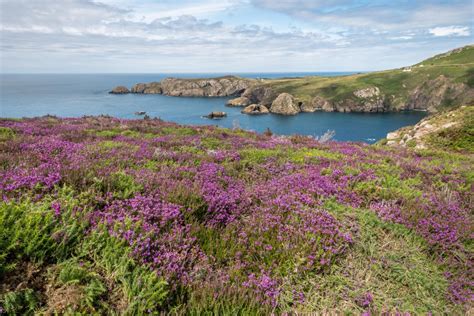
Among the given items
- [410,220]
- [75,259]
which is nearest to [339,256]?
[410,220]

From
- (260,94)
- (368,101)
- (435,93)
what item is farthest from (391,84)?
(260,94)

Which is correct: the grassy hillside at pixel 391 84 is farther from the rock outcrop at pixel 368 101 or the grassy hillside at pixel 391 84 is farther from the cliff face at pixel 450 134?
the cliff face at pixel 450 134

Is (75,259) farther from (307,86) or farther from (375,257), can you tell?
(307,86)

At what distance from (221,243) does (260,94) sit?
183 metres

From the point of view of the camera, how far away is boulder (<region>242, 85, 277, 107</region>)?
566 ft

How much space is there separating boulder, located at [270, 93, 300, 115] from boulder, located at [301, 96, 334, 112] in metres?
7.20

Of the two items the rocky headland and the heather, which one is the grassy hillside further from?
the heather

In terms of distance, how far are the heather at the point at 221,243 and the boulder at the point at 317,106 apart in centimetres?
15060

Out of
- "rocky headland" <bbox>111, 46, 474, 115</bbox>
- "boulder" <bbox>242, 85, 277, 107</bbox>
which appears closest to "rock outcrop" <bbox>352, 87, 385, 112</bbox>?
"rocky headland" <bbox>111, 46, 474, 115</bbox>

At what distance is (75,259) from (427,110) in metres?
179

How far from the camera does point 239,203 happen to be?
215 inches

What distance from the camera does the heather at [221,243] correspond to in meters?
2.85

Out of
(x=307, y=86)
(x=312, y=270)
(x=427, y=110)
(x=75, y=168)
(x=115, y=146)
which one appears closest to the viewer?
(x=312, y=270)

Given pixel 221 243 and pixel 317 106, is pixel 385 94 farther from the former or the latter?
pixel 221 243
